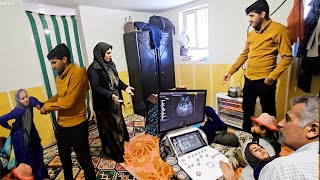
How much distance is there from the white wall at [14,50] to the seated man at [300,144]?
243 cm

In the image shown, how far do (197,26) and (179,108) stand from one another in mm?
2742

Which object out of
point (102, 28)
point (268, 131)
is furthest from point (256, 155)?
point (102, 28)

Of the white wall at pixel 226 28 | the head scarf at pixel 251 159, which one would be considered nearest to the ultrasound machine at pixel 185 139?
the head scarf at pixel 251 159

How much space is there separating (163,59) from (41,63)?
220cm

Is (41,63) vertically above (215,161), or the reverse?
(41,63)

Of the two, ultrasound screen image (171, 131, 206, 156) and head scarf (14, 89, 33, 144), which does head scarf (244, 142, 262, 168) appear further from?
head scarf (14, 89, 33, 144)

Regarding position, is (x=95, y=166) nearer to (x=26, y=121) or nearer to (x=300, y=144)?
(x=26, y=121)

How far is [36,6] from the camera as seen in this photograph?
2.66 meters

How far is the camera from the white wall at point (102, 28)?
9.87 feet

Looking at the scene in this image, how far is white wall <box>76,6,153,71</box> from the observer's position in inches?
118

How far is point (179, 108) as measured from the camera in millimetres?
1376

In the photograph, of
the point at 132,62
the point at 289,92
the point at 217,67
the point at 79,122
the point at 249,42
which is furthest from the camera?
the point at 132,62

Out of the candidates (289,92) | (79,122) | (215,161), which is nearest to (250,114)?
(289,92)

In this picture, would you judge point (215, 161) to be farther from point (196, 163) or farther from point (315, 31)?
point (315, 31)
